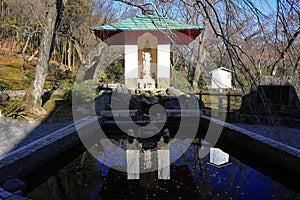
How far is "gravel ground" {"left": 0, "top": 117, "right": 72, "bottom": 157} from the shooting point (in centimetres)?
473

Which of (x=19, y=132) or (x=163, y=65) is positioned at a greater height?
(x=163, y=65)

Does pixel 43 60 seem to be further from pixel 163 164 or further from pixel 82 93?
pixel 163 164

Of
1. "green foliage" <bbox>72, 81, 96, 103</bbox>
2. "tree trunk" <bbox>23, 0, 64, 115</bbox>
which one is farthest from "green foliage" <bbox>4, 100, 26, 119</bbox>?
"green foliage" <bbox>72, 81, 96, 103</bbox>

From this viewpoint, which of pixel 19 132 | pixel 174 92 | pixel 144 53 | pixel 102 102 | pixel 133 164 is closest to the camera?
pixel 133 164

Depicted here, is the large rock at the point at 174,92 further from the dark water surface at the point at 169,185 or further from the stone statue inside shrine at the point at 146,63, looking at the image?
the dark water surface at the point at 169,185

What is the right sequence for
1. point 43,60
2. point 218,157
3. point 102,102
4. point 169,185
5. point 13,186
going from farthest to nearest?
point 102,102
point 43,60
point 218,157
point 169,185
point 13,186

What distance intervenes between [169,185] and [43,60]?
5718 millimetres

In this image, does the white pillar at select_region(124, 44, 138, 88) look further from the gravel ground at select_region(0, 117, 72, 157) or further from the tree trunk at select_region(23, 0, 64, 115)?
the gravel ground at select_region(0, 117, 72, 157)

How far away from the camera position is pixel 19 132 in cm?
573

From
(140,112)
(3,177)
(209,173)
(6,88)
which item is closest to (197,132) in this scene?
(140,112)

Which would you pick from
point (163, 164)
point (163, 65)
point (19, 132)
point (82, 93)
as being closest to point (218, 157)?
point (163, 164)

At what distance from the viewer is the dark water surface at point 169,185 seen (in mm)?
3502

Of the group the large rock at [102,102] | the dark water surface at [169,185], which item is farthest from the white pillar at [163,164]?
the large rock at [102,102]

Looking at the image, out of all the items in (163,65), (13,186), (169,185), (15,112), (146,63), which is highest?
(146,63)
